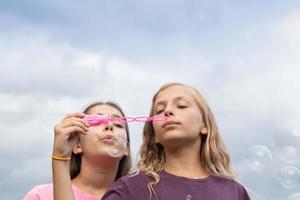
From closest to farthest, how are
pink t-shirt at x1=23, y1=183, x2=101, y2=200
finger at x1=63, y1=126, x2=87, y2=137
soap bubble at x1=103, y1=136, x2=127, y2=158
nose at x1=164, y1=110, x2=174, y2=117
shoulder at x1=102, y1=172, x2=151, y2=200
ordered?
finger at x1=63, y1=126, x2=87, y2=137 < shoulder at x1=102, y1=172, x2=151, y2=200 < nose at x1=164, y1=110, x2=174, y2=117 < soap bubble at x1=103, y1=136, x2=127, y2=158 < pink t-shirt at x1=23, y1=183, x2=101, y2=200

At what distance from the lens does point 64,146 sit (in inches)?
131

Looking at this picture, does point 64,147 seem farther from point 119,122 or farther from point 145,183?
point 119,122

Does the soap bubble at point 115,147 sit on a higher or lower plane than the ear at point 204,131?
lower

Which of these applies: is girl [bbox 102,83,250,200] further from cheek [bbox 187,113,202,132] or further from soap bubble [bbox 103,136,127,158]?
soap bubble [bbox 103,136,127,158]

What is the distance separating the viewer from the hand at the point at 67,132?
10.8ft

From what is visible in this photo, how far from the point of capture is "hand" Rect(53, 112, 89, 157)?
3293 millimetres

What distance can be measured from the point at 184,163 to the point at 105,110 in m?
0.99

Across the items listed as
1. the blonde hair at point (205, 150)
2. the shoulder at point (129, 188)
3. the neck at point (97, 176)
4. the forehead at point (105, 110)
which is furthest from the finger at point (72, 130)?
the forehead at point (105, 110)

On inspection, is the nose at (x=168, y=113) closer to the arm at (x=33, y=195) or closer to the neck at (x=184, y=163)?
the neck at (x=184, y=163)

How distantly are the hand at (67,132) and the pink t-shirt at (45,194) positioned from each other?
0.88 m

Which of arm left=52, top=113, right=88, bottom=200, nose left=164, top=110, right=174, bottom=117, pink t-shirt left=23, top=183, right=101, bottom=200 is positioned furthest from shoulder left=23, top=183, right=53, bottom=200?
nose left=164, top=110, right=174, bottom=117

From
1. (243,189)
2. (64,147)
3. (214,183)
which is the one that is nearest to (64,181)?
(64,147)

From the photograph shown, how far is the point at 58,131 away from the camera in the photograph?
3.31 metres

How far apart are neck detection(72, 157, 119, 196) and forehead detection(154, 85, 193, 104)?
64cm
